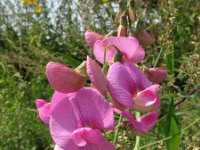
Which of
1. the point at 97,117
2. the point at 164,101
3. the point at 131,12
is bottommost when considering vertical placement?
the point at 164,101

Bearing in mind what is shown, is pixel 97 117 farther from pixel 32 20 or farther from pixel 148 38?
pixel 32 20

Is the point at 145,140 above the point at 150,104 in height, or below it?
below

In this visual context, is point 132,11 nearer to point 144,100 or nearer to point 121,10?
point 121,10

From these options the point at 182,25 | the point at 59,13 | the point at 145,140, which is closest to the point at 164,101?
the point at 145,140

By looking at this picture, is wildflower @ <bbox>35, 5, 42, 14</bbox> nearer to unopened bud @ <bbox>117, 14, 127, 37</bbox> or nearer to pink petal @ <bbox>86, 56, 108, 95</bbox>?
unopened bud @ <bbox>117, 14, 127, 37</bbox>

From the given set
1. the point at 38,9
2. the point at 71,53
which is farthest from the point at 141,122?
the point at 38,9

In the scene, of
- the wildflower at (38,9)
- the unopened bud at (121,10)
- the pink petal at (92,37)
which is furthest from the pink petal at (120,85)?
the wildflower at (38,9)

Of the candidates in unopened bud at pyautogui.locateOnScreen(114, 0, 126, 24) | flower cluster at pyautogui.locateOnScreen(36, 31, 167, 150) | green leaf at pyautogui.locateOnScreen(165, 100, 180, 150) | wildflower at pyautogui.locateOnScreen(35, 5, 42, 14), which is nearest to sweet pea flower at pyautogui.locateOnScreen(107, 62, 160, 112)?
flower cluster at pyautogui.locateOnScreen(36, 31, 167, 150)
